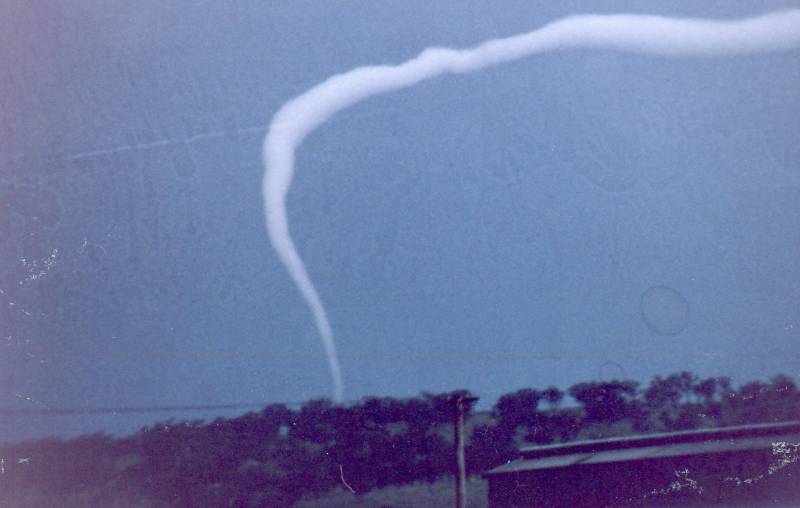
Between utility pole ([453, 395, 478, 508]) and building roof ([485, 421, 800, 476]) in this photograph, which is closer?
building roof ([485, 421, 800, 476])

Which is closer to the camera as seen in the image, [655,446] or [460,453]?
[655,446]

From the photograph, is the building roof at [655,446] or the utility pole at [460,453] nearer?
the building roof at [655,446]

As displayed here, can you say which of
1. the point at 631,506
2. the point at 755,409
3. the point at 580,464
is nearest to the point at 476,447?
the point at 580,464

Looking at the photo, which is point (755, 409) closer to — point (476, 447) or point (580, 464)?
point (580, 464)
